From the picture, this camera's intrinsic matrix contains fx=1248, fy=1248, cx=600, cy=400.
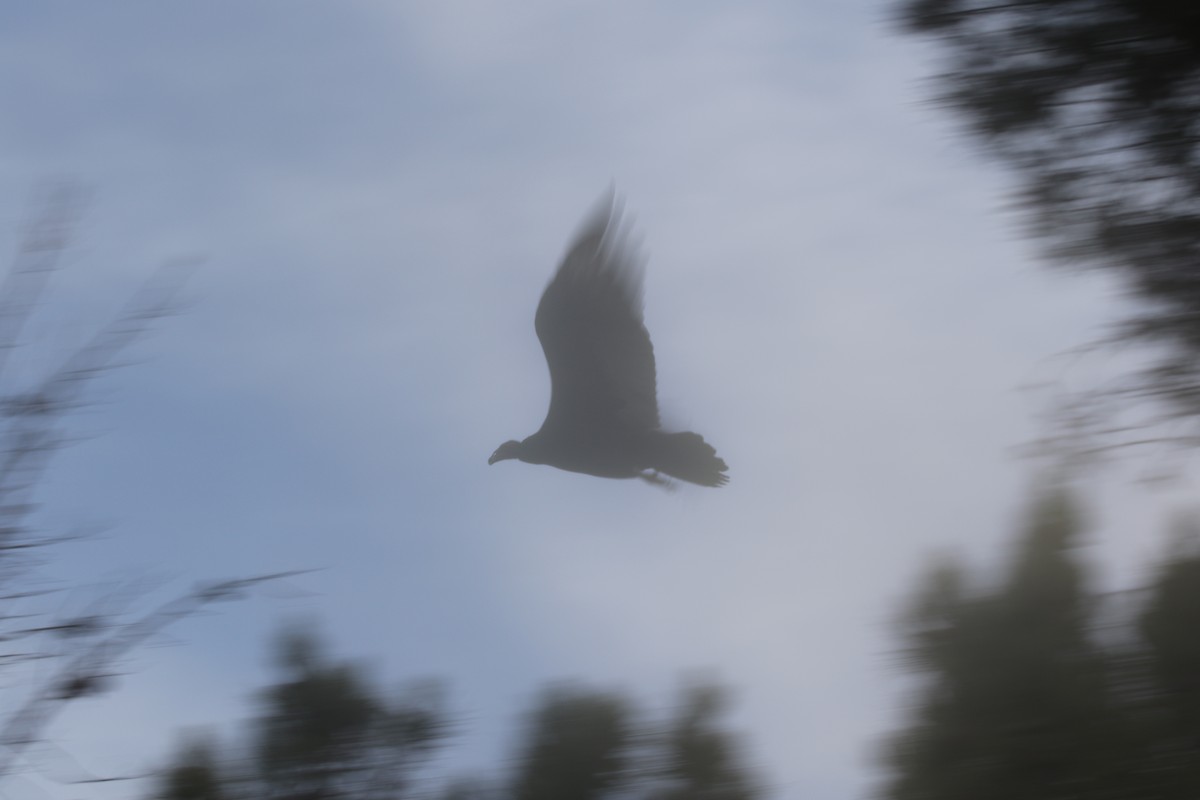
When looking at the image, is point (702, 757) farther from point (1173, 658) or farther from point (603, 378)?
point (603, 378)

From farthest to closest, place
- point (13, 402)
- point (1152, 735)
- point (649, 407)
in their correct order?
1. point (649, 407)
2. point (13, 402)
3. point (1152, 735)

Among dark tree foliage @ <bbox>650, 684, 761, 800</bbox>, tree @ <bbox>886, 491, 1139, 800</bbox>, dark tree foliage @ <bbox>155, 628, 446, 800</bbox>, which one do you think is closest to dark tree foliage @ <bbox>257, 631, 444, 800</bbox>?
dark tree foliage @ <bbox>155, 628, 446, 800</bbox>

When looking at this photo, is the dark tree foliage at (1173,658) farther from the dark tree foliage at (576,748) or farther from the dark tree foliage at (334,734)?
the dark tree foliage at (334,734)

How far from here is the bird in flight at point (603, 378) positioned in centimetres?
586

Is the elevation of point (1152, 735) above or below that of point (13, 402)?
below

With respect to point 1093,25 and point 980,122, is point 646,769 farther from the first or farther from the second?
point 1093,25

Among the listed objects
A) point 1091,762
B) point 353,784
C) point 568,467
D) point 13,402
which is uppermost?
point 13,402

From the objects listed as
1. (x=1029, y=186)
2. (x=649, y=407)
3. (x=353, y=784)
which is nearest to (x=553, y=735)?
(x=353, y=784)

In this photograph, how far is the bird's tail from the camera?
629 centimetres

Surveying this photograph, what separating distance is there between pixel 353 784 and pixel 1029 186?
9.08 feet

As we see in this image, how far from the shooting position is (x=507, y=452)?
6930 mm

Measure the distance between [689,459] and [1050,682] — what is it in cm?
392

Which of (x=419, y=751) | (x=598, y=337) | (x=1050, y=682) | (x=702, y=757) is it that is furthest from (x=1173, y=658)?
(x=598, y=337)

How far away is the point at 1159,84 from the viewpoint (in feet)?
10.5
